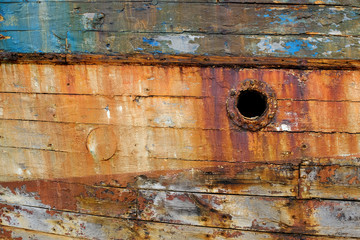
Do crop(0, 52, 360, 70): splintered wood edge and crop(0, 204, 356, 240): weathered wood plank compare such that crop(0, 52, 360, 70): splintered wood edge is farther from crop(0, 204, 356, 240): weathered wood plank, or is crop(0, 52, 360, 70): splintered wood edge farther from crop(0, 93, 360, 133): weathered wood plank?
crop(0, 204, 356, 240): weathered wood plank

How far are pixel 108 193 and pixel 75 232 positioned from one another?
51 centimetres

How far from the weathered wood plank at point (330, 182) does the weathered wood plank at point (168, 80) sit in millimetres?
528

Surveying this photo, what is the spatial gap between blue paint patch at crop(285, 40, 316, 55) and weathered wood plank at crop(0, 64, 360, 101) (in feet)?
0.51

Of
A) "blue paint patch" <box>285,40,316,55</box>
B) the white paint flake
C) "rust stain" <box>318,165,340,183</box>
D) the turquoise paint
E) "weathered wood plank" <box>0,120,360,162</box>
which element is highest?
the turquoise paint

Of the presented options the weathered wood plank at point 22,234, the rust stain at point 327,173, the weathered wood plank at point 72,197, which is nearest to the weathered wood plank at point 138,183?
the weathered wood plank at point 72,197

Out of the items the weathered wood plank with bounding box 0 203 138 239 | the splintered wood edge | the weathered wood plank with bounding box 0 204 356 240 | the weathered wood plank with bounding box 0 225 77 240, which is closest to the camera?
the splintered wood edge

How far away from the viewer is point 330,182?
2137 millimetres

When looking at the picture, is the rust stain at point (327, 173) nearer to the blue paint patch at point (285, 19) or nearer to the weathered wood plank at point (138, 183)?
the weathered wood plank at point (138, 183)

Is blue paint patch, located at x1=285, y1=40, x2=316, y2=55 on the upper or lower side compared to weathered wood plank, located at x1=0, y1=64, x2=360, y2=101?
upper

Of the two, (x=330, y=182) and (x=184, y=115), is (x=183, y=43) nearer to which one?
(x=184, y=115)

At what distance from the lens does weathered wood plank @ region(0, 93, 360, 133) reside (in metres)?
2.10

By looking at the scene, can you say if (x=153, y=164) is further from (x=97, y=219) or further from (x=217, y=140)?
(x=97, y=219)

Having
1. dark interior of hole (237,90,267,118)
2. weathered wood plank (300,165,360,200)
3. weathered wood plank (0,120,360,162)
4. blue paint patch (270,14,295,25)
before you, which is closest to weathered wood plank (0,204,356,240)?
weathered wood plank (300,165,360,200)

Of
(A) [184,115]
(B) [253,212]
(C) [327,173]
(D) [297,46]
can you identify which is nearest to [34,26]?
(A) [184,115]
